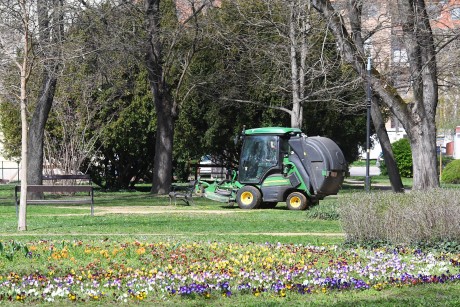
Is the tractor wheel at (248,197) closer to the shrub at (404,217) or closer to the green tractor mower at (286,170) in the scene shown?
the green tractor mower at (286,170)

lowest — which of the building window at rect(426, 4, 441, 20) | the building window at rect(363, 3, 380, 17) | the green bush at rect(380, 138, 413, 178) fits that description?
the green bush at rect(380, 138, 413, 178)

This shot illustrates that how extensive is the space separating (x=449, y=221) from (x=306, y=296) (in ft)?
13.9

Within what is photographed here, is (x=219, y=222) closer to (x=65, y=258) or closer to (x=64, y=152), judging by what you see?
(x=65, y=258)

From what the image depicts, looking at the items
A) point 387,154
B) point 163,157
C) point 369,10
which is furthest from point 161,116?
point 387,154

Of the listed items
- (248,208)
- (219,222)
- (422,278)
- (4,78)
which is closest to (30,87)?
(4,78)

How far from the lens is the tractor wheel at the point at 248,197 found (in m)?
26.1

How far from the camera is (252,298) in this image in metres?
9.90

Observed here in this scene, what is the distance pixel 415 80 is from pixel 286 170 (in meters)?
4.99

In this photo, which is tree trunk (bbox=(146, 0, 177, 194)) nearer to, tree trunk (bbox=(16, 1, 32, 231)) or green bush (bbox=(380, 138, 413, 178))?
tree trunk (bbox=(16, 1, 32, 231))

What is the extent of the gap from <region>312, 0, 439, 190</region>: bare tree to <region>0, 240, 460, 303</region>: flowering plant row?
10.1 m

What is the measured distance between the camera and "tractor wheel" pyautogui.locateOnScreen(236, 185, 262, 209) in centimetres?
2609

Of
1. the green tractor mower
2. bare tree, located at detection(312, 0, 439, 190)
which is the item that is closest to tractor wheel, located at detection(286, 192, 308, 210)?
the green tractor mower

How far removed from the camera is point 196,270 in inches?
440

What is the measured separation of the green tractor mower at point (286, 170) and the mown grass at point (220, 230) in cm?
89
